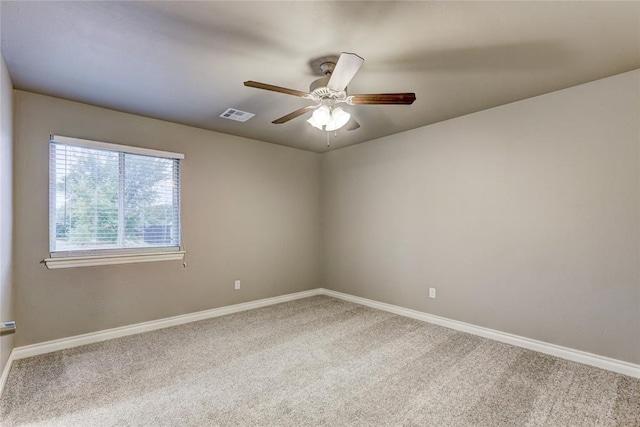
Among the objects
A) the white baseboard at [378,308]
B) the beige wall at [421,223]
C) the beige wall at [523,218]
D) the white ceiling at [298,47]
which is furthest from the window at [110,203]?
the beige wall at [523,218]

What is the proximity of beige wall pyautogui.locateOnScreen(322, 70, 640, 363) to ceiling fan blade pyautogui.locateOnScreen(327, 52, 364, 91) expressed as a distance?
200 centimetres

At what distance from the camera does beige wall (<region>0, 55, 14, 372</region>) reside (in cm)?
222

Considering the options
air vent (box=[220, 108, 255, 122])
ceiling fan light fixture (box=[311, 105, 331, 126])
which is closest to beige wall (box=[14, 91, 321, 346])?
air vent (box=[220, 108, 255, 122])

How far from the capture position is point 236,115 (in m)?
3.41

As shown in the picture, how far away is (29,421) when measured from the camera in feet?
6.18

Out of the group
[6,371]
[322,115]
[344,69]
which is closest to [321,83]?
[322,115]

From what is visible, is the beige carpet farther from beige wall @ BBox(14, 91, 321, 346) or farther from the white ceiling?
the white ceiling

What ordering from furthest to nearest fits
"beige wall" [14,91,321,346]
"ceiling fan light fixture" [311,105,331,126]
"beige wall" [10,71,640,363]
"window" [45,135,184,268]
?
"window" [45,135,184,268], "beige wall" [14,91,321,346], "beige wall" [10,71,640,363], "ceiling fan light fixture" [311,105,331,126]

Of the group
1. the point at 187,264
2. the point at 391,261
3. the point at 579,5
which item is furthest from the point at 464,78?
the point at 187,264

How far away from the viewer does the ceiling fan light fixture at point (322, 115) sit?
237cm

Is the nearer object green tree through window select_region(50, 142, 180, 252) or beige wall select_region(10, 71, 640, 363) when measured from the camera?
beige wall select_region(10, 71, 640, 363)

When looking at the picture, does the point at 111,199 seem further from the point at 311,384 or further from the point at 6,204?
the point at 311,384

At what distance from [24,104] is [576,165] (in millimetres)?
4967

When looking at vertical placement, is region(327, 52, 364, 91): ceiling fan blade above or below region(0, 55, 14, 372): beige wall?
above
